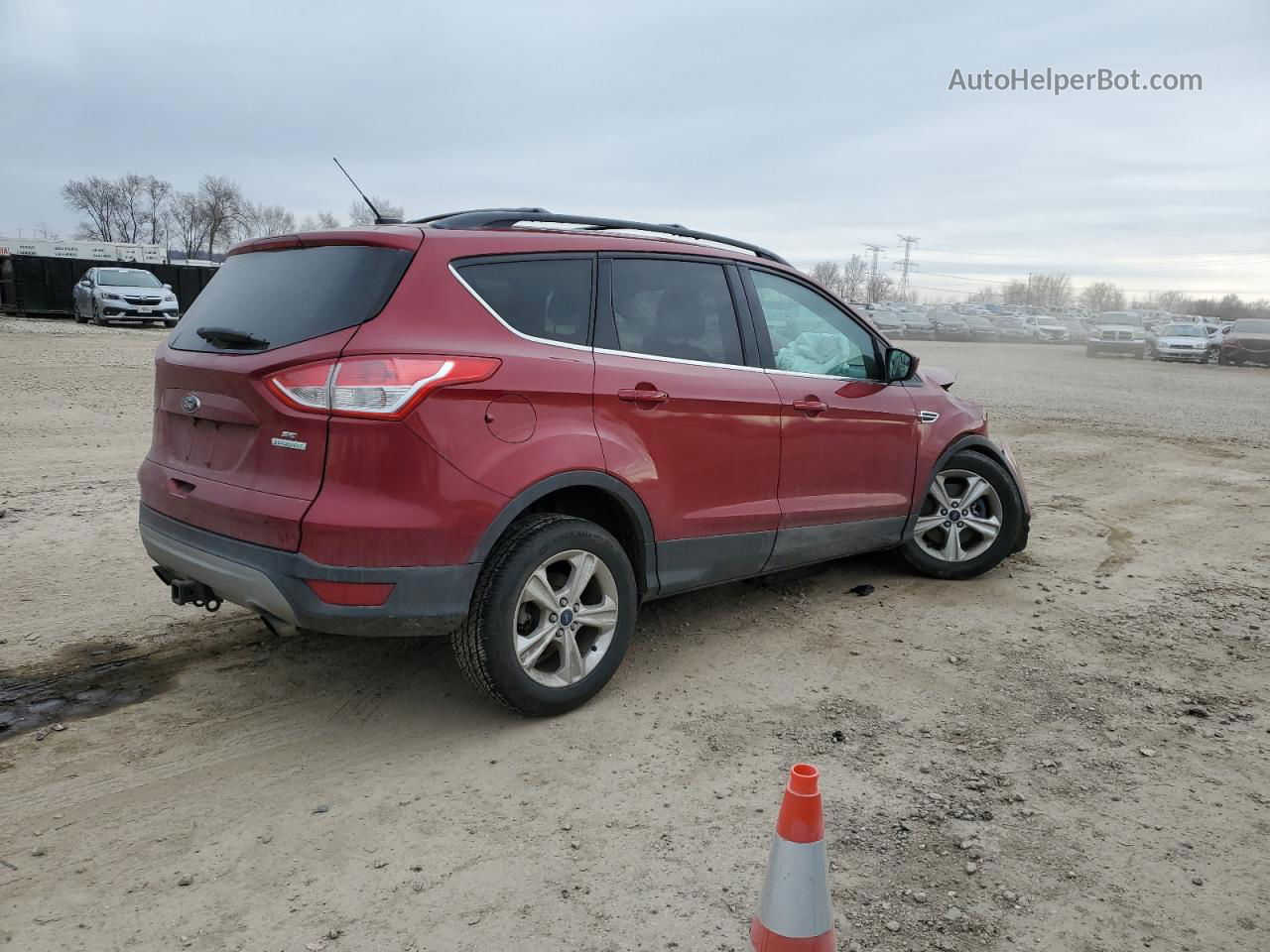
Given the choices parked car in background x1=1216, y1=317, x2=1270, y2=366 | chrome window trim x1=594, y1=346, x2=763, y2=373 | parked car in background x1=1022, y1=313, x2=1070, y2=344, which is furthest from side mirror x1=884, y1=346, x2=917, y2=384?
parked car in background x1=1022, y1=313, x2=1070, y2=344

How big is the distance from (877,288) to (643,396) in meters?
123

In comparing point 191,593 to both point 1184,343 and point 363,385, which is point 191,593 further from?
point 1184,343

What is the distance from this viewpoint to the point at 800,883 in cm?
213

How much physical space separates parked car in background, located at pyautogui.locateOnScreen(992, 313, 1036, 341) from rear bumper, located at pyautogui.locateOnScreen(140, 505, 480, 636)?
51607 millimetres

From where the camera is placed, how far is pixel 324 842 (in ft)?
9.55

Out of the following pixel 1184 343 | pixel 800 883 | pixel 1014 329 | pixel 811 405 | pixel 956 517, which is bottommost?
pixel 800 883

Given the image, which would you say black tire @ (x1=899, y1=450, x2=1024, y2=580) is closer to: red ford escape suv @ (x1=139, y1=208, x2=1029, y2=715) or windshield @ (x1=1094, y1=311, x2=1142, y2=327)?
red ford escape suv @ (x1=139, y1=208, x2=1029, y2=715)

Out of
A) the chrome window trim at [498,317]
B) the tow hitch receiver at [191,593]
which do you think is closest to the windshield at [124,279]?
the tow hitch receiver at [191,593]

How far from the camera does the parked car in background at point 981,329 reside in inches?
1916

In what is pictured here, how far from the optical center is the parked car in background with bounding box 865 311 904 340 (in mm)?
42281

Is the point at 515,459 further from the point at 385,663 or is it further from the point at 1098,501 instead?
the point at 1098,501

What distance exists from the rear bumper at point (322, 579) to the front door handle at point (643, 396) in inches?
36.2

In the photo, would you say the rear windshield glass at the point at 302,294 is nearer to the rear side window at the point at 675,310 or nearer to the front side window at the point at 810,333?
the rear side window at the point at 675,310

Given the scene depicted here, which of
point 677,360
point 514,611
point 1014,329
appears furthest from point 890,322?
point 514,611
